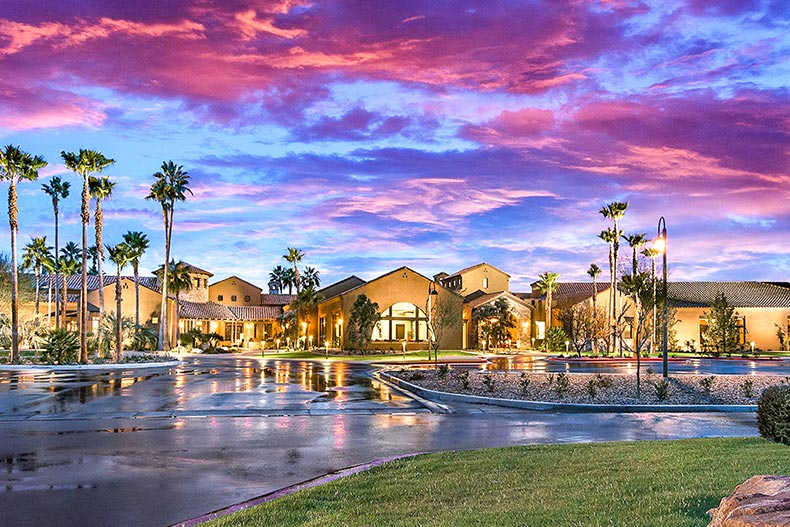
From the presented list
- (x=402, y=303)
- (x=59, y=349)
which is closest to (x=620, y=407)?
(x=59, y=349)

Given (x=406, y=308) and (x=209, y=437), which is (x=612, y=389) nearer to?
(x=209, y=437)

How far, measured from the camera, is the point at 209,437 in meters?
13.8

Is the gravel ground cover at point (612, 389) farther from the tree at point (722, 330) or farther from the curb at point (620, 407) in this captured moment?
the tree at point (722, 330)

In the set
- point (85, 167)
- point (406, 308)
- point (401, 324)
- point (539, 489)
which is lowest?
point (539, 489)

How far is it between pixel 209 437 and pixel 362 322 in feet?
153

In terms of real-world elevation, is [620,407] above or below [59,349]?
below

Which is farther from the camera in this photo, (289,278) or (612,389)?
(289,278)

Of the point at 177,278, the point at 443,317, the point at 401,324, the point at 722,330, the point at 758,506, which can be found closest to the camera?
the point at 758,506

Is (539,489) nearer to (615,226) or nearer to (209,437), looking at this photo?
(209,437)

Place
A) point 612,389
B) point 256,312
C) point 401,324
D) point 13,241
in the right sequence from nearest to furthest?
point 612,389, point 13,241, point 401,324, point 256,312

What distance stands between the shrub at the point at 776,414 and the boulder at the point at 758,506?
6.47 metres

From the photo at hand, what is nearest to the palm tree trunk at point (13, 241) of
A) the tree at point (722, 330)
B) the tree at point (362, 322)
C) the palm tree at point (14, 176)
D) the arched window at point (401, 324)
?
the palm tree at point (14, 176)

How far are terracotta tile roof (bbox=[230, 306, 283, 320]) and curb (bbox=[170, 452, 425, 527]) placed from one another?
262 ft

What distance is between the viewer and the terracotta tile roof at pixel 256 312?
295 feet
